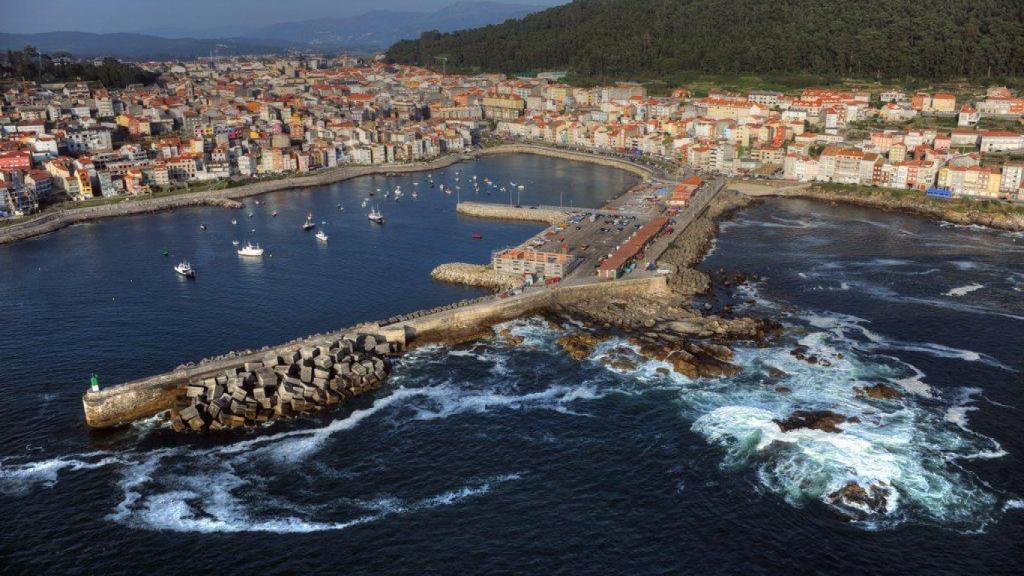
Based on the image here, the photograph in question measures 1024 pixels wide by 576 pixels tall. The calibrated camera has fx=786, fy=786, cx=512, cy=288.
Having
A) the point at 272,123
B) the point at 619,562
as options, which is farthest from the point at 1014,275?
the point at 272,123

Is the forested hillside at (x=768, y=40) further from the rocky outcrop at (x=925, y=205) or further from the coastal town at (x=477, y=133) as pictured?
the rocky outcrop at (x=925, y=205)

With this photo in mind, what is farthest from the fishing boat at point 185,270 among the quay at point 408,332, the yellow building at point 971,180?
the yellow building at point 971,180

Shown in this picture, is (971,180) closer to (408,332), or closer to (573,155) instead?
(573,155)

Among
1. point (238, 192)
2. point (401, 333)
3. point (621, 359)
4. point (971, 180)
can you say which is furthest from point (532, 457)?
point (971, 180)

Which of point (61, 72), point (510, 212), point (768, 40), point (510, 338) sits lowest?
point (510, 338)

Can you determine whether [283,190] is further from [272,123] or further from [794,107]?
[794,107]

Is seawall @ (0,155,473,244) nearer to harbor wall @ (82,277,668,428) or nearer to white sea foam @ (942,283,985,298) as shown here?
harbor wall @ (82,277,668,428)

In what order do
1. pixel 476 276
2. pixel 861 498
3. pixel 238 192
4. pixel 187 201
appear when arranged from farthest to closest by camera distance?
pixel 238 192
pixel 187 201
pixel 476 276
pixel 861 498
